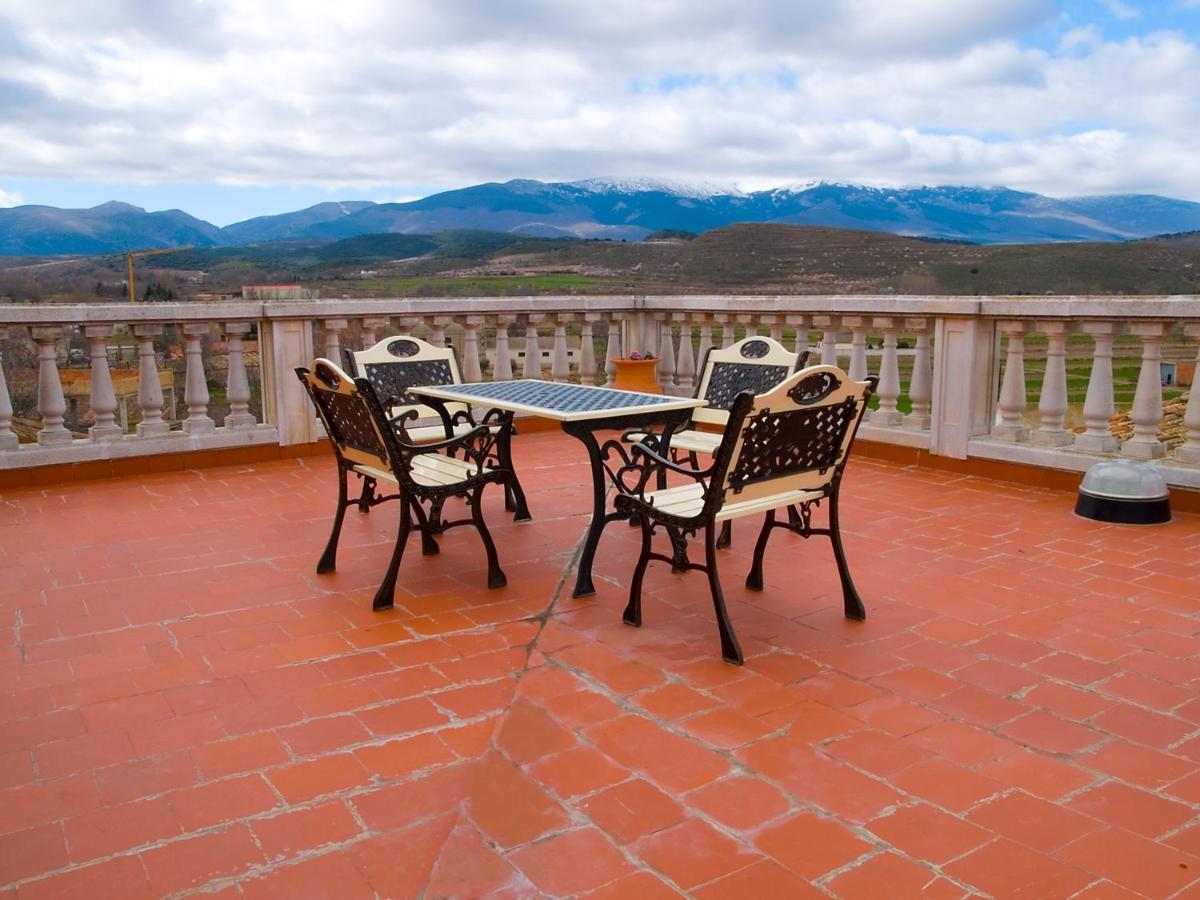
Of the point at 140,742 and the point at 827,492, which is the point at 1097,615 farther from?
the point at 140,742

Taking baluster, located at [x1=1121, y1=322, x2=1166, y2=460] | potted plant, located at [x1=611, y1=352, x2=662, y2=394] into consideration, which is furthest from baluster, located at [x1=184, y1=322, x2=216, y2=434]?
baluster, located at [x1=1121, y1=322, x2=1166, y2=460]

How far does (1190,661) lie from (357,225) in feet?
125

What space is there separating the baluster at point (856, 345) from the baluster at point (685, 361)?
160 cm

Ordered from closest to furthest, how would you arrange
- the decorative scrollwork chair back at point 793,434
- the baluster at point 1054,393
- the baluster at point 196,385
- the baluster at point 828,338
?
1. the decorative scrollwork chair back at point 793,434
2. the baluster at point 1054,393
3. the baluster at point 196,385
4. the baluster at point 828,338

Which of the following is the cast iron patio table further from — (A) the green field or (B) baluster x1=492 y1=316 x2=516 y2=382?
(A) the green field

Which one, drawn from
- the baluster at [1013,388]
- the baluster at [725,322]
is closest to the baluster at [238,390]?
the baluster at [725,322]

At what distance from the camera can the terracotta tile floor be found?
2.09 metres

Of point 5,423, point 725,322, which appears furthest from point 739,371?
point 5,423

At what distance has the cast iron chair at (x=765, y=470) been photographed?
3146 mm

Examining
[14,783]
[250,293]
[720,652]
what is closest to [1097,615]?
[720,652]

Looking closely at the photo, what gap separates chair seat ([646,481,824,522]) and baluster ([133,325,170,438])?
4.24 metres

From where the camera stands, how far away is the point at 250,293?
8.98m

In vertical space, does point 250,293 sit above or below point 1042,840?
above

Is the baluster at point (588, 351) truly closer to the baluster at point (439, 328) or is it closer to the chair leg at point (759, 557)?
the baluster at point (439, 328)
